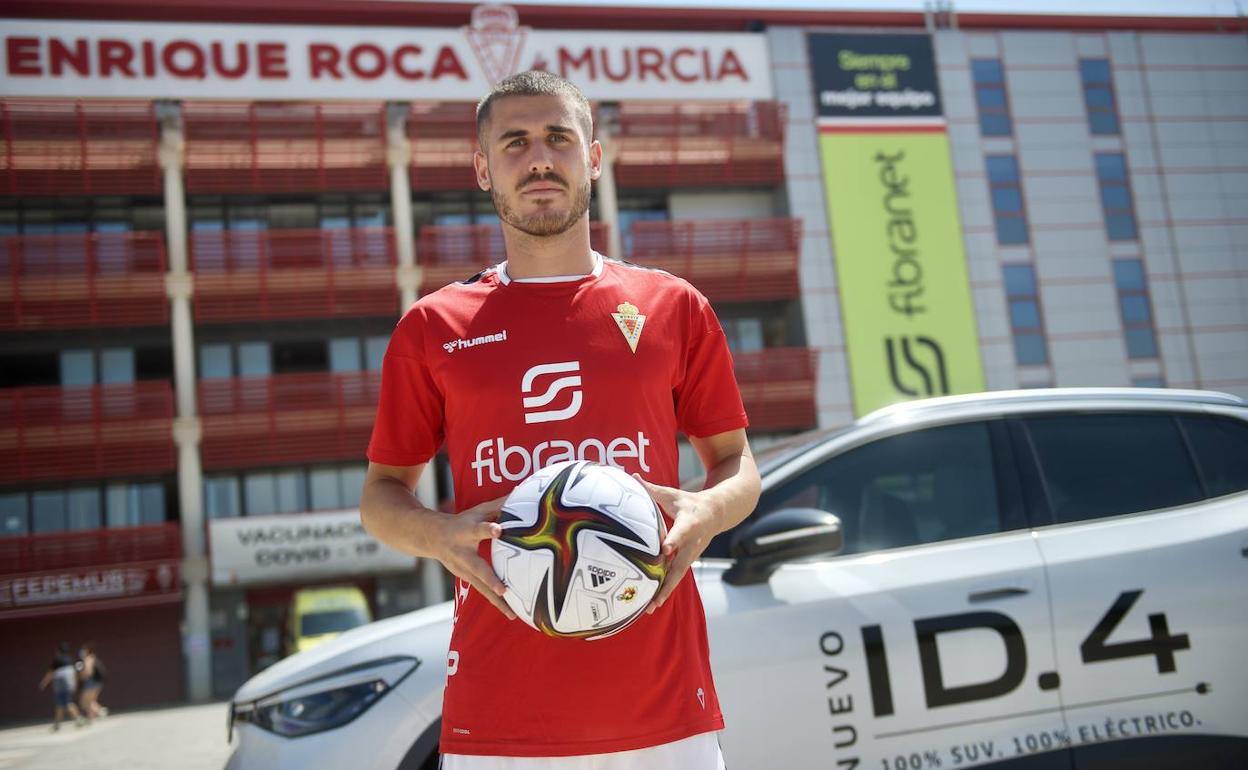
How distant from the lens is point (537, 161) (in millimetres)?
2051

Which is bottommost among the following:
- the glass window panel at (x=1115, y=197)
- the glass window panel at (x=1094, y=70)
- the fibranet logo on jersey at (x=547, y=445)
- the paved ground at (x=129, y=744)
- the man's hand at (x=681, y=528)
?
the paved ground at (x=129, y=744)

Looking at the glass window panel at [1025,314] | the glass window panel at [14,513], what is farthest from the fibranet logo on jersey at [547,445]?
the glass window panel at [1025,314]

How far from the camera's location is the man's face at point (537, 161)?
207cm

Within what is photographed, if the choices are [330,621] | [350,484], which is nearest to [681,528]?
[330,621]

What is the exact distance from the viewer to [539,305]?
2090 millimetres

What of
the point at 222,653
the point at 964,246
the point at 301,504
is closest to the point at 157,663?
the point at 222,653

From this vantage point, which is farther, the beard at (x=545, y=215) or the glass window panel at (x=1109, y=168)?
the glass window panel at (x=1109, y=168)

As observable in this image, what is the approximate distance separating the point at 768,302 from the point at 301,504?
1439cm

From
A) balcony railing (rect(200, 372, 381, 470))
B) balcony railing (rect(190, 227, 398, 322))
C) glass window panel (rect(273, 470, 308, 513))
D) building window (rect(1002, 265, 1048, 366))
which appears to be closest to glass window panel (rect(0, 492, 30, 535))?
balcony railing (rect(200, 372, 381, 470))

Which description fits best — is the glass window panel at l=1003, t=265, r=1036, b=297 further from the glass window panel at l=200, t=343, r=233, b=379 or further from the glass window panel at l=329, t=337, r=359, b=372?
the glass window panel at l=200, t=343, r=233, b=379

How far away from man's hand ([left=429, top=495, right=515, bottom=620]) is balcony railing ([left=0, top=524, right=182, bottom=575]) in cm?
2563

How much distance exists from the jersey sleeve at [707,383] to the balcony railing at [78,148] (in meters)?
27.9

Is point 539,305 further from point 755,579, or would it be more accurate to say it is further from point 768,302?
point 768,302

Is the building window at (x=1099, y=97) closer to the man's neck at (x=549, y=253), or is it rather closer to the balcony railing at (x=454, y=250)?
the balcony railing at (x=454, y=250)
